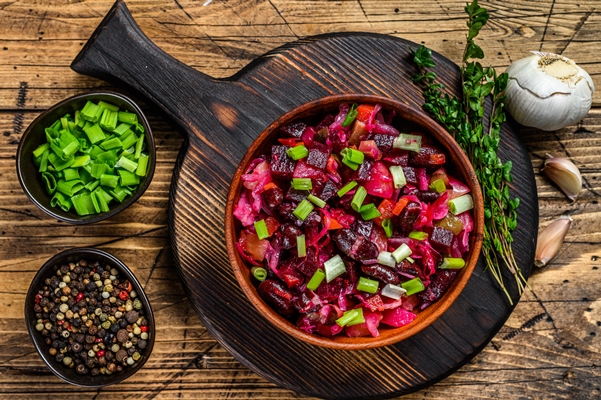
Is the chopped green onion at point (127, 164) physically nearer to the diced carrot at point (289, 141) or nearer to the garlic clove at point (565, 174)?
the diced carrot at point (289, 141)

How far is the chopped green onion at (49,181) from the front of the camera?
115 inches

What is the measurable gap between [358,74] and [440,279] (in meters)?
1.01

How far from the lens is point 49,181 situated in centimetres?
295

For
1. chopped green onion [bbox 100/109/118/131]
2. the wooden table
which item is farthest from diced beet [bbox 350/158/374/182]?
chopped green onion [bbox 100/109/118/131]

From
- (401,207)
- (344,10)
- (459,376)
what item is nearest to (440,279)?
(401,207)

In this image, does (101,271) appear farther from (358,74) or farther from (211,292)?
(358,74)

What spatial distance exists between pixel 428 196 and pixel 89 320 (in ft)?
5.73

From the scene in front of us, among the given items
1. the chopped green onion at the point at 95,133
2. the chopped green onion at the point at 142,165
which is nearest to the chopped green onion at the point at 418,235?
the chopped green onion at the point at 142,165

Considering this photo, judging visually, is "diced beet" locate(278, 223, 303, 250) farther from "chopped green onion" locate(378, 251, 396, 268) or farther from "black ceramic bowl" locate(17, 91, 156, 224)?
"black ceramic bowl" locate(17, 91, 156, 224)

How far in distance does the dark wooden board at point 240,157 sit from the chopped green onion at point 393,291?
47cm

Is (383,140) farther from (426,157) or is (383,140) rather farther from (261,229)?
(261,229)

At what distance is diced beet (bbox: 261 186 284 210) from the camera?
95.6 inches

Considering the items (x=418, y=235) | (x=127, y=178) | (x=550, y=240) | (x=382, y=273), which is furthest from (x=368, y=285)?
(x=127, y=178)

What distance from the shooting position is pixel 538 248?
302 centimetres
